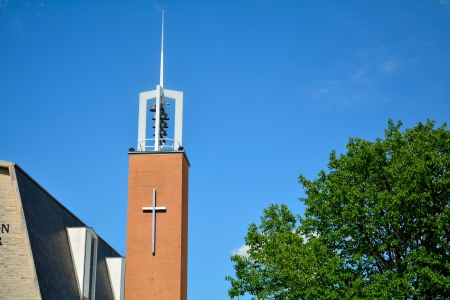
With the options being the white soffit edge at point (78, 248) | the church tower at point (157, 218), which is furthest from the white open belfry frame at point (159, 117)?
the white soffit edge at point (78, 248)

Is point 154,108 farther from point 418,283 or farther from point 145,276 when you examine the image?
point 418,283

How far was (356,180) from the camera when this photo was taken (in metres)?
29.7

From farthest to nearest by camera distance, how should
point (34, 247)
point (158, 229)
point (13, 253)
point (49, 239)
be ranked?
1. point (158, 229)
2. point (49, 239)
3. point (34, 247)
4. point (13, 253)

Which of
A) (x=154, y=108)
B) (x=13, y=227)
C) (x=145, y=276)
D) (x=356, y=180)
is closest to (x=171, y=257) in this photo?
(x=145, y=276)

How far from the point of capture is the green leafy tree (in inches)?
1062

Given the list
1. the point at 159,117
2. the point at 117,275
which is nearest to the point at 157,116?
the point at 159,117

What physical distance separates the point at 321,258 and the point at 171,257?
6.56 metres

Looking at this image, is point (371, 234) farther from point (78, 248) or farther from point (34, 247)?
point (34, 247)

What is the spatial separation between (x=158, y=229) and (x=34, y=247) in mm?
10707

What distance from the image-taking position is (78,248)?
22.7m

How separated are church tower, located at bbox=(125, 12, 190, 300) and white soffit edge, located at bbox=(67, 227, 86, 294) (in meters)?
5.85

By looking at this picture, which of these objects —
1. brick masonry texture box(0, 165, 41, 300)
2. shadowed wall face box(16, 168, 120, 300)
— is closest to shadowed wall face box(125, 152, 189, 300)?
shadowed wall face box(16, 168, 120, 300)

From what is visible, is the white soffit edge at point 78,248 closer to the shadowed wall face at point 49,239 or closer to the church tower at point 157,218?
the shadowed wall face at point 49,239

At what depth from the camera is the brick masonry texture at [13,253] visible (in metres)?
17.7
